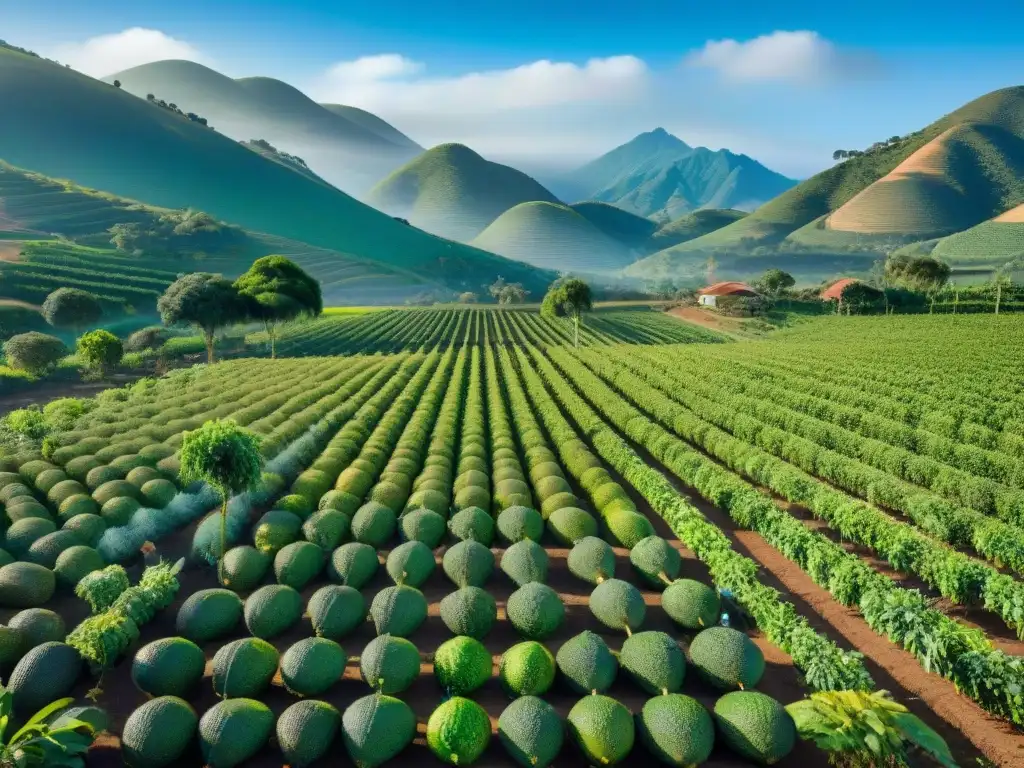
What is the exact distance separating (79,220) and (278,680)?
6859 inches

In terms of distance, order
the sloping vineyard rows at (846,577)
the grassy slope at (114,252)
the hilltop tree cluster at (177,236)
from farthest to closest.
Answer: the hilltop tree cluster at (177,236) < the grassy slope at (114,252) < the sloping vineyard rows at (846,577)

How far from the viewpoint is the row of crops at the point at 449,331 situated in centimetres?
8181

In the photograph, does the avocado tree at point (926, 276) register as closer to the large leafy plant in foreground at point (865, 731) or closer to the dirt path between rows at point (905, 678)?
the dirt path between rows at point (905, 678)

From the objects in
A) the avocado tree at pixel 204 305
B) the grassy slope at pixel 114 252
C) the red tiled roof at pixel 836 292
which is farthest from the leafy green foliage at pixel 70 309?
the red tiled roof at pixel 836 292

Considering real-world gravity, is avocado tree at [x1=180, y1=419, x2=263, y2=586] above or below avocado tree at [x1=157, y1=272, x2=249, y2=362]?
below

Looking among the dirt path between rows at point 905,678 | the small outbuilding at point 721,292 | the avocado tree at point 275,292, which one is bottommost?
the dirt path between rows at point 905,678

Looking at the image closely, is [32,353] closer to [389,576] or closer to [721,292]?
[389,576]

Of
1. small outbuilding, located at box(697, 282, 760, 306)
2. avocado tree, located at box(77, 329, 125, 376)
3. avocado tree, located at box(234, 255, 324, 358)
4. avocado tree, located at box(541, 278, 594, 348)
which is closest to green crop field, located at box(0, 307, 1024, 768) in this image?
avocado tree, located at box(77, 329, 125, 376)

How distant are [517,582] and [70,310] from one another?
238 ft

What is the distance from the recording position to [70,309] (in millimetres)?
67062

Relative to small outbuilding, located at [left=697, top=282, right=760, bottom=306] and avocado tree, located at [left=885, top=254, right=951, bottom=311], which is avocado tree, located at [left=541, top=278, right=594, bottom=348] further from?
avocado tree, located at [left=885, top=254, right=951, bottom=311]

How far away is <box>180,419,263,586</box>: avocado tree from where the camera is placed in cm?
1788

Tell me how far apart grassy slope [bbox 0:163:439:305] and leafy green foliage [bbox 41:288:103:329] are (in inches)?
1260

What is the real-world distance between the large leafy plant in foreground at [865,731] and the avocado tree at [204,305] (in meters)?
66.0
